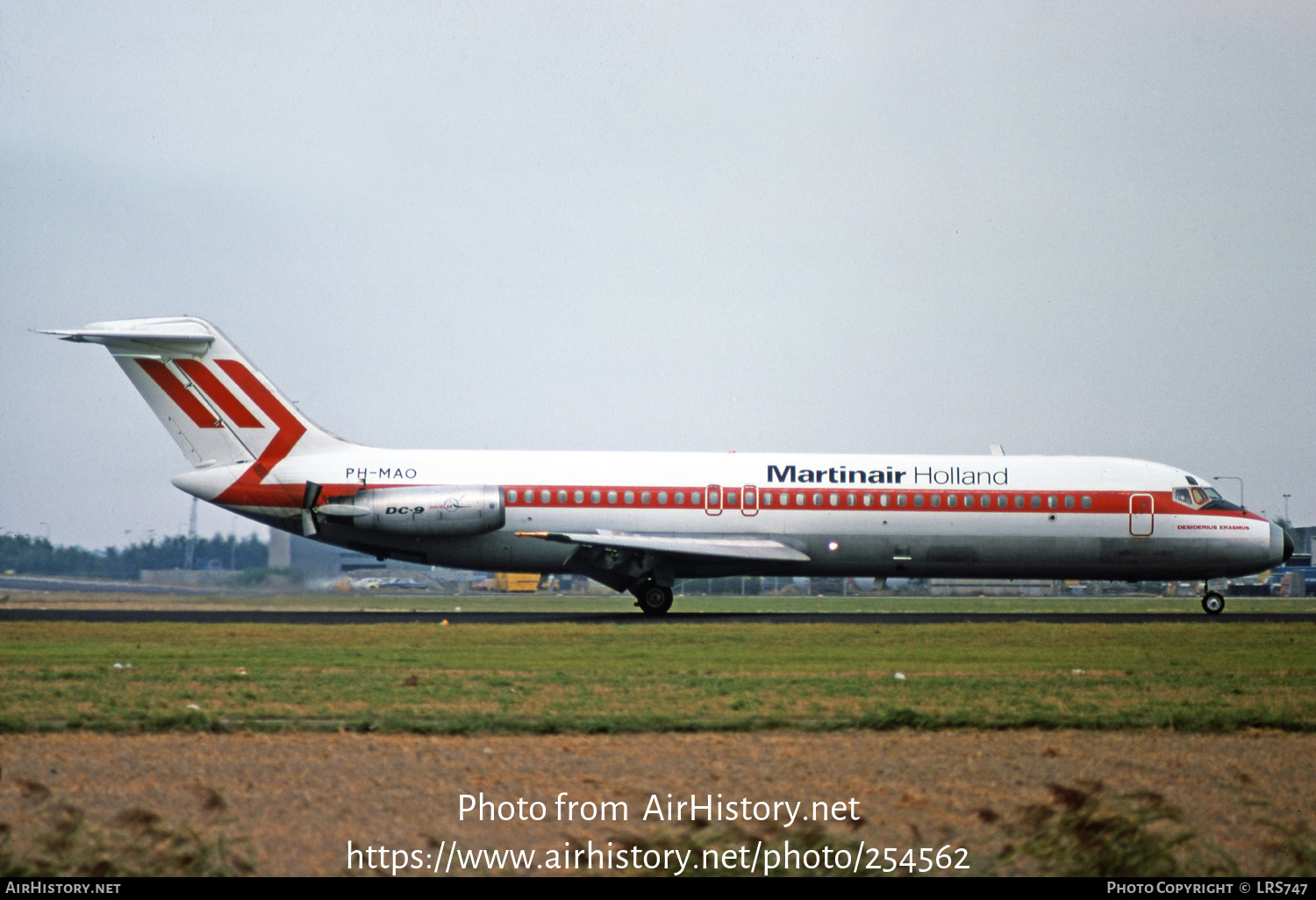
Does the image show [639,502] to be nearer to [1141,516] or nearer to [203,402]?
[203,402]

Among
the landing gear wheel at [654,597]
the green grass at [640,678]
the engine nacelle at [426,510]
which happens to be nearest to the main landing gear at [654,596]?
the landing gear wheel at [654,597]

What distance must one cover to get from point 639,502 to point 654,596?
2.24m

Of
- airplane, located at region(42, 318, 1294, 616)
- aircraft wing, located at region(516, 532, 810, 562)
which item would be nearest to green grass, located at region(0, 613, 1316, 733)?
aircraft wing, located at region(516, 532, 810, 562)

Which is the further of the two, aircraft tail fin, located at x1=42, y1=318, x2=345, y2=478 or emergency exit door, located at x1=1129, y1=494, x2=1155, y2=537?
emergency exit door, located at x1=1129, y1=494, x2=1155, y2=537

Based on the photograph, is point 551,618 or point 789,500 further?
point 789,500

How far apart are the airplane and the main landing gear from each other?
5cm

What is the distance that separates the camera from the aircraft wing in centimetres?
2994

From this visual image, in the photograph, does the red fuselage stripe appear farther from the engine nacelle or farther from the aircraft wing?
the aircraft wing

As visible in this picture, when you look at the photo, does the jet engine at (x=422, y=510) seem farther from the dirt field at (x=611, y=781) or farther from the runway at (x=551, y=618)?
the dirt field at (x=611, y=781)

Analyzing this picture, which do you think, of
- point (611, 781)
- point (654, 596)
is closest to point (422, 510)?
point (654, 596)

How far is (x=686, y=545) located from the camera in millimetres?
30703

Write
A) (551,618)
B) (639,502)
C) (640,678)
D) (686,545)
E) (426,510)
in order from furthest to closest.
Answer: (639,502) → (686,545) → (426,510) → (551,618) → (640,678)

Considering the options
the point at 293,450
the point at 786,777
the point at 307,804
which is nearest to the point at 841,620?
the point at 293,450
